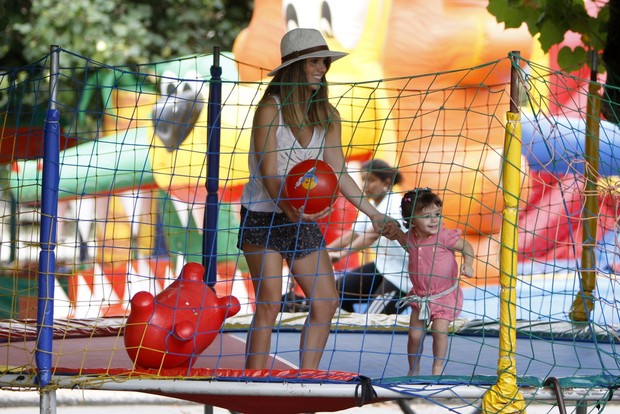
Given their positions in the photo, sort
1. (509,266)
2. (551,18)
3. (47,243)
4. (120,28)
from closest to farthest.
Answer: (509,266), (47,243), (551,18), (120,28)

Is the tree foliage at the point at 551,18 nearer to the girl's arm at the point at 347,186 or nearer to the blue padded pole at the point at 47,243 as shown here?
the girl's arm at the point at 347,186

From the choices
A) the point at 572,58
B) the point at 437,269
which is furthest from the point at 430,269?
the point at 572,58

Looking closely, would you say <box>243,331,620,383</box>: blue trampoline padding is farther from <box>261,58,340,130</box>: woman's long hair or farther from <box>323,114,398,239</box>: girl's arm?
<box>261,58,340,130</box>: woman's long hair

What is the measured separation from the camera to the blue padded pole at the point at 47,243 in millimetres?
3482

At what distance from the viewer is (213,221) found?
514cm

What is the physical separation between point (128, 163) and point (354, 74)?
2.22 metres

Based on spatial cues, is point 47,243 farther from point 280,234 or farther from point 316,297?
point 316,297

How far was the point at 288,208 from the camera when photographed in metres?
3.74

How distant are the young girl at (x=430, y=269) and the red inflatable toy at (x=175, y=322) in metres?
0.84

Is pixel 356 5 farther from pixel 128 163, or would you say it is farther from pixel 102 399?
pixel 102 399

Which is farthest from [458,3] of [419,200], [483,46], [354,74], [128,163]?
[419,200]

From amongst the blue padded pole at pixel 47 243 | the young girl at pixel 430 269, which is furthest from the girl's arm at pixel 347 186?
the blue padded pole at pixel 47 243

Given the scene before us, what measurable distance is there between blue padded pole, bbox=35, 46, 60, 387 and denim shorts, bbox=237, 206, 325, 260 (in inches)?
28.5

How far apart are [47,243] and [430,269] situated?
1.67 m
